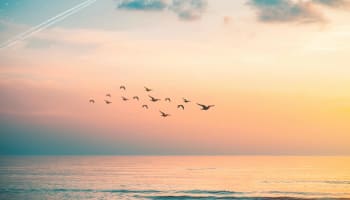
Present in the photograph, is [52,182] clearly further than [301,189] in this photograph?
Yes

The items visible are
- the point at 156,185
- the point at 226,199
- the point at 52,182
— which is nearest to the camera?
the point at 226,199

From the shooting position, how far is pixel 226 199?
237 feet

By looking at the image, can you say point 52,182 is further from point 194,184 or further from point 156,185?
point 194,184

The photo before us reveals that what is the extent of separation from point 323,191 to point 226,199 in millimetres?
18865

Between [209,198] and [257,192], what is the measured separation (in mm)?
11834

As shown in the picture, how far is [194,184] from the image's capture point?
310 feet

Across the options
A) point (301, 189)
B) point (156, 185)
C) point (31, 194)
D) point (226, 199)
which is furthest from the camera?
point (156, 185)

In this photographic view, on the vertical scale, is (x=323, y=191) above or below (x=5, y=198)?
above

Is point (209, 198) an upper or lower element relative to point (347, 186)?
lower

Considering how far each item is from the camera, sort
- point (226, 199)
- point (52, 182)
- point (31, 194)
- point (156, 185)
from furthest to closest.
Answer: point (52, 182)
point (156, 185)
point (31, 194)
point (226, 199)

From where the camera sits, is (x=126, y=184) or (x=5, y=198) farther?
(x=126, y=184)

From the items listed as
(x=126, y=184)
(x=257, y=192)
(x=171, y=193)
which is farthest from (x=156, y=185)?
(x=257, y=192)

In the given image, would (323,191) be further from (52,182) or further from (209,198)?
(52,182)

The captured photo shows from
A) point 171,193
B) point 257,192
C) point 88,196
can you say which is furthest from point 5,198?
point 257,192
